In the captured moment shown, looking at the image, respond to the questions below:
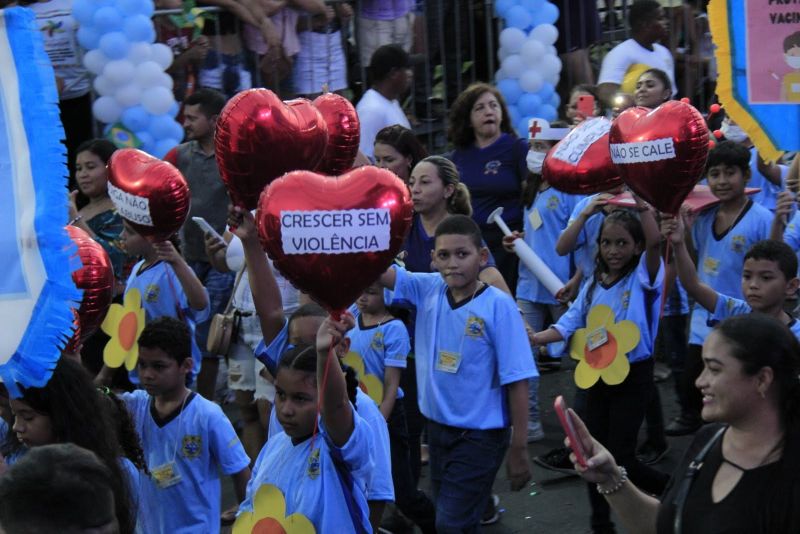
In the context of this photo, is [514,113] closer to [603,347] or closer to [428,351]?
[603,347]

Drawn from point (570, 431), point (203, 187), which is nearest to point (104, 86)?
point (203, 187)

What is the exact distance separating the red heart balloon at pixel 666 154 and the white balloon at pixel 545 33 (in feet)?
14.0

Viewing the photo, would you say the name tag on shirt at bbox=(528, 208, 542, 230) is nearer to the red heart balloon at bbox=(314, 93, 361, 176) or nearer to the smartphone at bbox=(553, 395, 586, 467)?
the red heart balloon at bbox=(314, 93, 361, 176)

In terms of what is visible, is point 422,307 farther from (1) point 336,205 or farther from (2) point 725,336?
(2) point 725,336

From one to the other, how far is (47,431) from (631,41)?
698cm

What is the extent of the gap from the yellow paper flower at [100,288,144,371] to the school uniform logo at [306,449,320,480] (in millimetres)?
2315

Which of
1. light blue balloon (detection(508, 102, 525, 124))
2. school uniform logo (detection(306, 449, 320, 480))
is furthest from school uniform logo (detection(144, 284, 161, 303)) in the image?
light blue balloon (detection(508, 102, 525, 124))

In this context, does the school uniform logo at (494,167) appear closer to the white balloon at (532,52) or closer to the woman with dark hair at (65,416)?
the white balloon at (532,52)

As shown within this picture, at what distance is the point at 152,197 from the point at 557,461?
9.63 ft

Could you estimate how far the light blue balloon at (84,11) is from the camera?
790 cm

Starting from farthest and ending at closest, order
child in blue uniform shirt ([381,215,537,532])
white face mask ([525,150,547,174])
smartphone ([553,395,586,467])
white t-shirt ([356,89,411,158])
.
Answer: white t-shirt ([356,89,411,158]) < white face mask ([525,150,547,174]) < child in blue uniform shirt ([381,215,537,532]) < smartphone ([553,395,586,467])

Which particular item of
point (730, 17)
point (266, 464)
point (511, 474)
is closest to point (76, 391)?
point (266, 464)

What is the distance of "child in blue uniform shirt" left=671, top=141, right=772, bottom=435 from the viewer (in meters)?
6.97

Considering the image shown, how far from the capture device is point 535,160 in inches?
309
